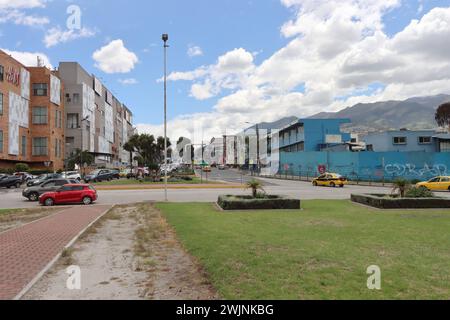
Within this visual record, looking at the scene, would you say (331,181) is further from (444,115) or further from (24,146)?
(444,115)

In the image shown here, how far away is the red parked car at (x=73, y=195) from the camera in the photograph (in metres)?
23.6

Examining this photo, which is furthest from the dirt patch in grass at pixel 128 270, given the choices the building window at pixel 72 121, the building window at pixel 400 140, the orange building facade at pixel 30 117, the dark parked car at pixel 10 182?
the building window at pixel 72 121

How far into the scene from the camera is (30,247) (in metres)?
10.0

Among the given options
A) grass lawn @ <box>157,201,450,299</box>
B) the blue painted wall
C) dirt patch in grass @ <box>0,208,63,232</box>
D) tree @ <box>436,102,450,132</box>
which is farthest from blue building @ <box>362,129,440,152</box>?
dirt patch in grass @ <box>0,208,63,232</box>

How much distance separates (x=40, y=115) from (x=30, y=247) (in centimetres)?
7070

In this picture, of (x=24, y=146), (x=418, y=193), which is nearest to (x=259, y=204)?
(x=418, y=193)

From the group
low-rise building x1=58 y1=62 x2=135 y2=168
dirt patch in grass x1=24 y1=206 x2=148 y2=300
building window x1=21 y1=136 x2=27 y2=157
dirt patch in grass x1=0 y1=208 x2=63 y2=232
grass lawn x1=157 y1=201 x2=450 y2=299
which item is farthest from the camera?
low-rise building x1=58 y1=62 x2=135 y2=168

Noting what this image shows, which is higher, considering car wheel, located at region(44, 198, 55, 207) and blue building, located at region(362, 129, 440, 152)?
blue building, located at region(362, 129, 440, 152)

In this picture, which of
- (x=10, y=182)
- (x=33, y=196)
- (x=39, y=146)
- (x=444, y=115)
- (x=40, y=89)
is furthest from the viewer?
(x=444, y=115)

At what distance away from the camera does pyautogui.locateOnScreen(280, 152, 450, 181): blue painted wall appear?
47219mm

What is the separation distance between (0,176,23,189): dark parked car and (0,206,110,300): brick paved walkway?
3098cm

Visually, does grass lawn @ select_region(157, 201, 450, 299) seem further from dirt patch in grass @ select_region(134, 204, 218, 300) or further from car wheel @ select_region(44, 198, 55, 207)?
car wheel @ select_region(44, 198, 55, 207)
